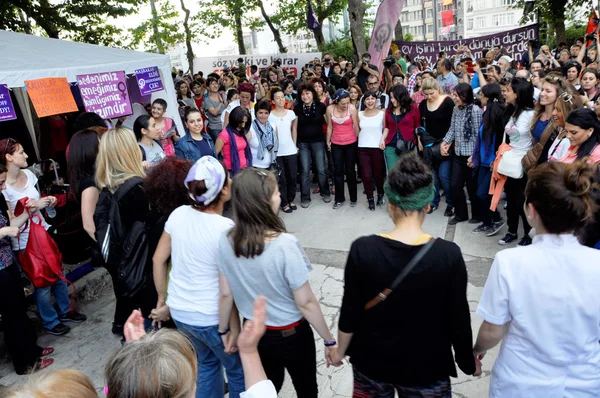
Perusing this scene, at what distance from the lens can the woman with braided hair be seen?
1820 millimetres

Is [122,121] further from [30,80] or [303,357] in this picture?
[303,357]

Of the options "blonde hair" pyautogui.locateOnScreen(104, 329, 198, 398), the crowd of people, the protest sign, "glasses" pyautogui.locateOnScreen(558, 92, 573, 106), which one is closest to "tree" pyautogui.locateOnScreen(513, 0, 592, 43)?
"glasses" pyautogui.locateOnScreen(558, 92, 573, 106)

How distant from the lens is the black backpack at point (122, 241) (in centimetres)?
288

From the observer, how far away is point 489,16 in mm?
69250

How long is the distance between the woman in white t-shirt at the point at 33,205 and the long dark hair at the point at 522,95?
4.59 m

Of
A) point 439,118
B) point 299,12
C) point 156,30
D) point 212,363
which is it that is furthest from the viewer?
point 299,12

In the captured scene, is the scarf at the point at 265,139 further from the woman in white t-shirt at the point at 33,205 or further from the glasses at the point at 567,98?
the glasses at the point at 567,98

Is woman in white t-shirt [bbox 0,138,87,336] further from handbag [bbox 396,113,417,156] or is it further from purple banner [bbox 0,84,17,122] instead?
handbag [bbox 396,113,417,156]

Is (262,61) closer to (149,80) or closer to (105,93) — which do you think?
(149,80)

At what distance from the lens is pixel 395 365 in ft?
6.41

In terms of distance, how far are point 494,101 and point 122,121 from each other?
539 centimetres

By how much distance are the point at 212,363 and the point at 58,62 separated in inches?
192

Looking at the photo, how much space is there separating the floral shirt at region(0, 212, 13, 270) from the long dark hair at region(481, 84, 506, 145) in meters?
4.70

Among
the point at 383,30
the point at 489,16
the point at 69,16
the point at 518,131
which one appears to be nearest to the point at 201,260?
the point at 518,131
